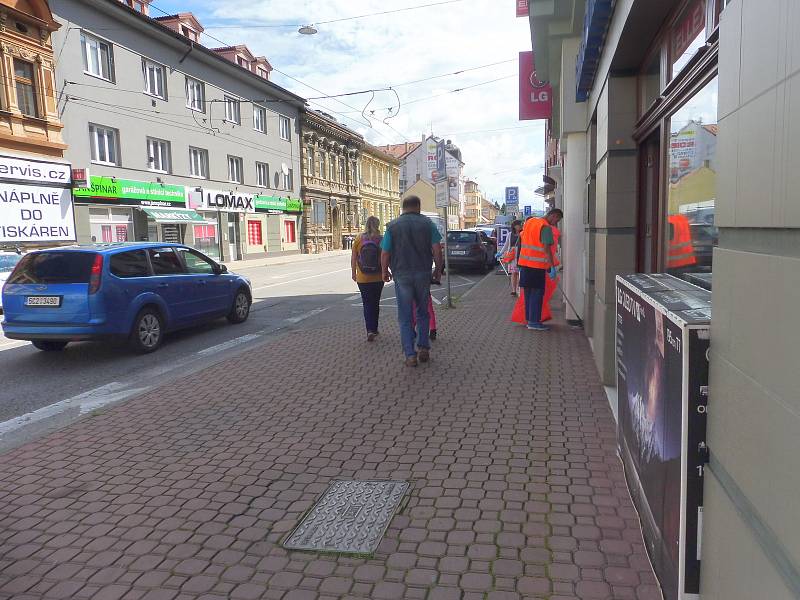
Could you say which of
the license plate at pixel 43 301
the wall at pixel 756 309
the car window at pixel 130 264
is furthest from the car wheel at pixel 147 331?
the wall at pixel 756 309

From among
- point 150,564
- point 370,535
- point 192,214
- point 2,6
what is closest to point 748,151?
point 370,535

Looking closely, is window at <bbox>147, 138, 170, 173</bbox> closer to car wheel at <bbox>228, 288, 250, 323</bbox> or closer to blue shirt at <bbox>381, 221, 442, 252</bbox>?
car wheel at <bbox>228, 288, 250, 323</bbox>

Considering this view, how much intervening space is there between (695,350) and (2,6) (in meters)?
25.1

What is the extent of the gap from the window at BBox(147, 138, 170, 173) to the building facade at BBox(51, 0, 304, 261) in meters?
0.07

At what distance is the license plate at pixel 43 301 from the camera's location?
25.8ft

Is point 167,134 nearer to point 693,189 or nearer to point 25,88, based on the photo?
point 25,88

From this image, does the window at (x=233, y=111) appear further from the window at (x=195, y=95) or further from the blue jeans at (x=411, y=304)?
the blue jeans at (x=411, y=304)

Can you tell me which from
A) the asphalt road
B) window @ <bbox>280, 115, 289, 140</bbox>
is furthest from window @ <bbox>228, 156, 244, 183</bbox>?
the asphalt road

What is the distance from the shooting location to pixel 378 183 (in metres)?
59.3

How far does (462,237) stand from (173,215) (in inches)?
549

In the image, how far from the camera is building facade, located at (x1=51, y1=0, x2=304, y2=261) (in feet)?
76.9

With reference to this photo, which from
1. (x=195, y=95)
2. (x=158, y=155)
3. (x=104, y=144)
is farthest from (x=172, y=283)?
(x=195, y=95)

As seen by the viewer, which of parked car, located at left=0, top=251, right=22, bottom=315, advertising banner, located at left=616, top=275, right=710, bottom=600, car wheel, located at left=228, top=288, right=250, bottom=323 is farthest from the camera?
parked car, located at left=0, top=251, right=22, bottom=315

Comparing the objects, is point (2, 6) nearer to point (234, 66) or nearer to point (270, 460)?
point (234, 66)
